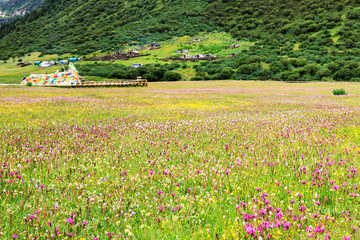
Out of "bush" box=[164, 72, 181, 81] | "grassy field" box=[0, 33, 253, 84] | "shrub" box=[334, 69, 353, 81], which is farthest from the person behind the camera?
"grassy field" box=[0, 33, 253, 84]

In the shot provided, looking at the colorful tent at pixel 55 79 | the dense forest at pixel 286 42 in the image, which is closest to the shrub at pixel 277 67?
the dense forest at pixel 286 42

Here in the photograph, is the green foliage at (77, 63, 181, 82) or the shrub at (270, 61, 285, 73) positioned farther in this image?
the green foliage at (77, 63, 181, 82)

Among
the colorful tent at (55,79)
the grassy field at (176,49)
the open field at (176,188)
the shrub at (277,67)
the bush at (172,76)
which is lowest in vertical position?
the open field at (176,188)

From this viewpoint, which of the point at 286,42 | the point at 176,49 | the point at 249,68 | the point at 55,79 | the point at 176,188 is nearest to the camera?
the point at 176,188

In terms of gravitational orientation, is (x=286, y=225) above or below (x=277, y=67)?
below

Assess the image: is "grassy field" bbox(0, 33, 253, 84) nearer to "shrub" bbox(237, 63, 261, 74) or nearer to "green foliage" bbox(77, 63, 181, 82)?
"green foliage" bbox(77, 63, 181, 82)

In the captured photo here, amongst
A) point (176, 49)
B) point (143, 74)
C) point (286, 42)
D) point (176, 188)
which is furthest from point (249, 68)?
A: point (176, 188)

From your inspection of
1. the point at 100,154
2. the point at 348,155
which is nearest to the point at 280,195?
the point at 348,155

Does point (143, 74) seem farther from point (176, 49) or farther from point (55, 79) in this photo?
point (176, 49)

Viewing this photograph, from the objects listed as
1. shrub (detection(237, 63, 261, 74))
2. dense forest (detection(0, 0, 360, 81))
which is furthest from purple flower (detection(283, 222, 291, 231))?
shrub (detection(237, 63, 261, 74))

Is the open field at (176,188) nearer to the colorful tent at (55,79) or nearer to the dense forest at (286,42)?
the colorful tent at (55,79)

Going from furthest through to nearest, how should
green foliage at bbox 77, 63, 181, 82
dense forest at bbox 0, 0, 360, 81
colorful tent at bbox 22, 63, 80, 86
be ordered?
1. green foliage at bbox 77, 63, 181, 82
2. dense forest at bbox 0, 0, 360, 81
3. colorful tent at bbox 22, 63, 80, 86

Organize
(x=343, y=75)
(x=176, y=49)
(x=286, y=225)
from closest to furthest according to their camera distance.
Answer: (x=286, y=225)
(x=343, y=75)
(x=176, y=49)

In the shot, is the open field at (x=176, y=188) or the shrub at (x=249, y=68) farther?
the shrub at (x=249, y=68)
